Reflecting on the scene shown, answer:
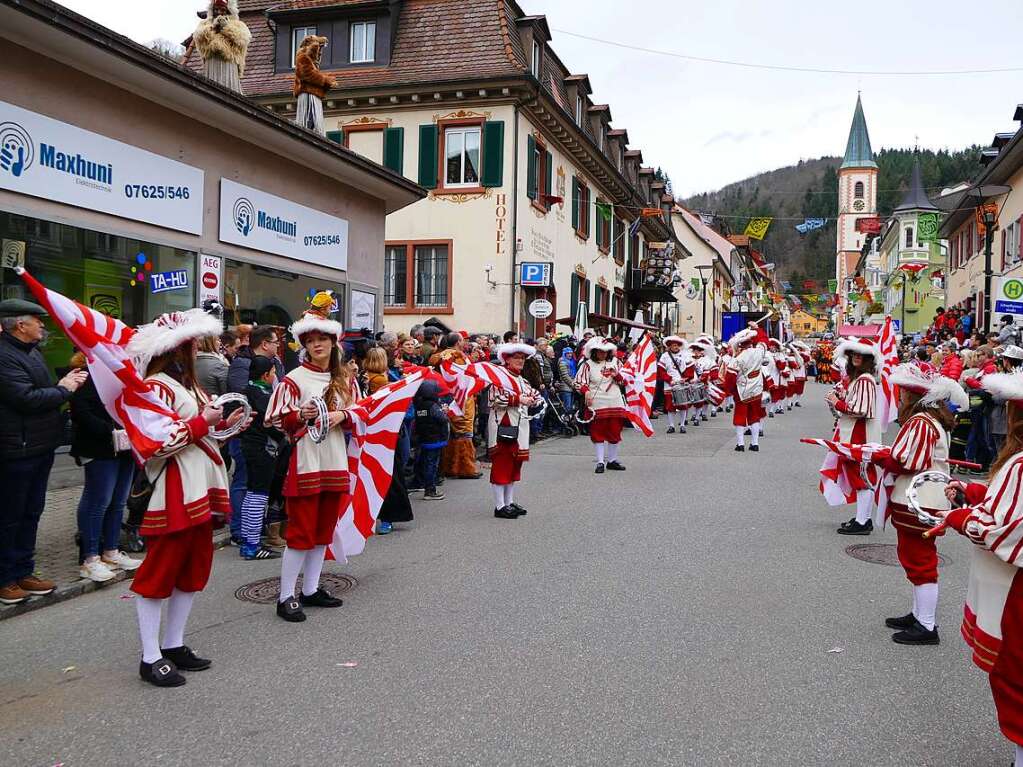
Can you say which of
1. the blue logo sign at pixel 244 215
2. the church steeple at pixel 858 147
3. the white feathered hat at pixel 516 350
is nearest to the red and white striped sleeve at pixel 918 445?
the white feathered hat at pixel 516 350

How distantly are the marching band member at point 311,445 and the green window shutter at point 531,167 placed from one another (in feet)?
61.3

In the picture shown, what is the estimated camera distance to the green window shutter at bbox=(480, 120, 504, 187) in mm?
22797

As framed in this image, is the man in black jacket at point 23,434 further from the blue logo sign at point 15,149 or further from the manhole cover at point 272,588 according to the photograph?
the blue logo sign at point 15,149

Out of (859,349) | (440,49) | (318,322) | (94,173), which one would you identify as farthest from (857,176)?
(318,322)

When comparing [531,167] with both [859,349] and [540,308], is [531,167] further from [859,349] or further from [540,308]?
[859,349]

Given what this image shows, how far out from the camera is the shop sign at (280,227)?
12414mm

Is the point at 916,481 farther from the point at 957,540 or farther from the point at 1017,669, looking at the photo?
the point at 957,540

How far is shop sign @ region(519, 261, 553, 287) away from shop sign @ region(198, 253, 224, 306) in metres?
Result: 12.0

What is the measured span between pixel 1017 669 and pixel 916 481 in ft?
3.55

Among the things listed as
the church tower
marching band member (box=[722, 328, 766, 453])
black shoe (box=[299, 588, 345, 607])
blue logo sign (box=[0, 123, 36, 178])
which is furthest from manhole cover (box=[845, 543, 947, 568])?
the church tower

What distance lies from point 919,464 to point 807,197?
342 ft

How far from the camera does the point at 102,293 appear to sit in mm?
10555

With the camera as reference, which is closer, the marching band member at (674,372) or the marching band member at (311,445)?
the marching band member at (311,445)

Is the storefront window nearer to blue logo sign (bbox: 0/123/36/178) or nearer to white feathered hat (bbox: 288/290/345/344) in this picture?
blue logo sign (bbox: 0/123/36/178)
